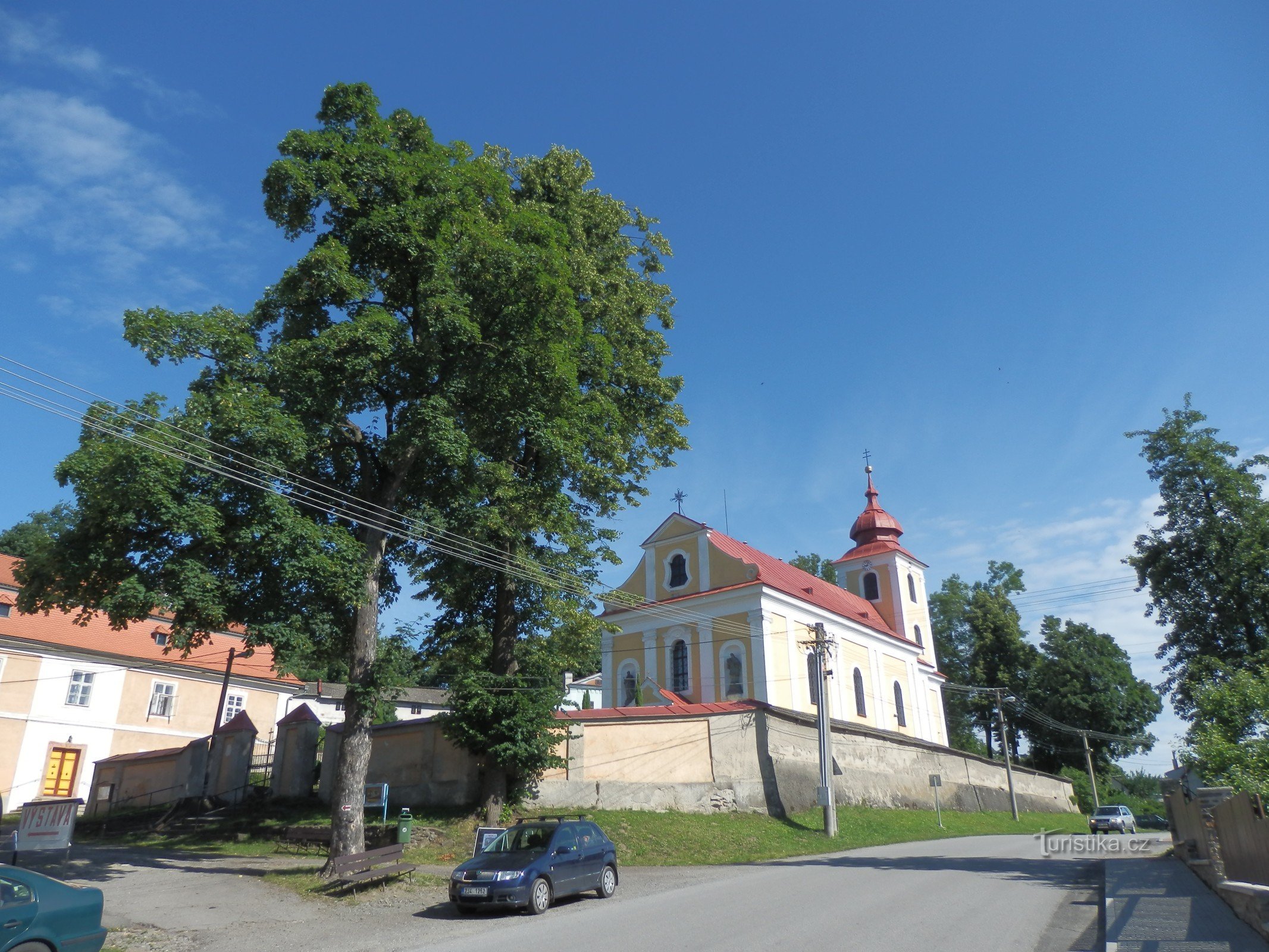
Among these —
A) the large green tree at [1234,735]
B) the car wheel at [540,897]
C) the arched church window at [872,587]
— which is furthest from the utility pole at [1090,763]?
the car wheel at [540,897]

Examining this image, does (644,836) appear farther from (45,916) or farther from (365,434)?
(45,916)

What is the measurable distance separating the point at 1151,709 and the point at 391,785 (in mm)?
54111

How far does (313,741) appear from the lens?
1043 inches

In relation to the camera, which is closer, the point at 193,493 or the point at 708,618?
the point at 193,493

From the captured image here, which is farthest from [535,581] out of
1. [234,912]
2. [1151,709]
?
[1151,709]

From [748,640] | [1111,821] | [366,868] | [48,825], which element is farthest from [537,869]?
[1111,821]

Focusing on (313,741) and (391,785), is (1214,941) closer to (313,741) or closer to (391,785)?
(391,785)

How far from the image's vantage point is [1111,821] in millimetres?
33812

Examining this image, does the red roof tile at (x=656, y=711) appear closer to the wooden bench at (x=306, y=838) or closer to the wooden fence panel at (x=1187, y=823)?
the wooden bench at (x=306, y=838)

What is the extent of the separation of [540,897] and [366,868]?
375cm

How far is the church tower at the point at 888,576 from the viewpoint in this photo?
157ft

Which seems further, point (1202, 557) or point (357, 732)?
point (1202, 557)

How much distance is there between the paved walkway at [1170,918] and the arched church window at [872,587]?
33301 millimetres

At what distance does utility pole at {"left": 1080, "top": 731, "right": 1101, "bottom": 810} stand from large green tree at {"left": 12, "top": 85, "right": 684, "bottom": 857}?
149ft
